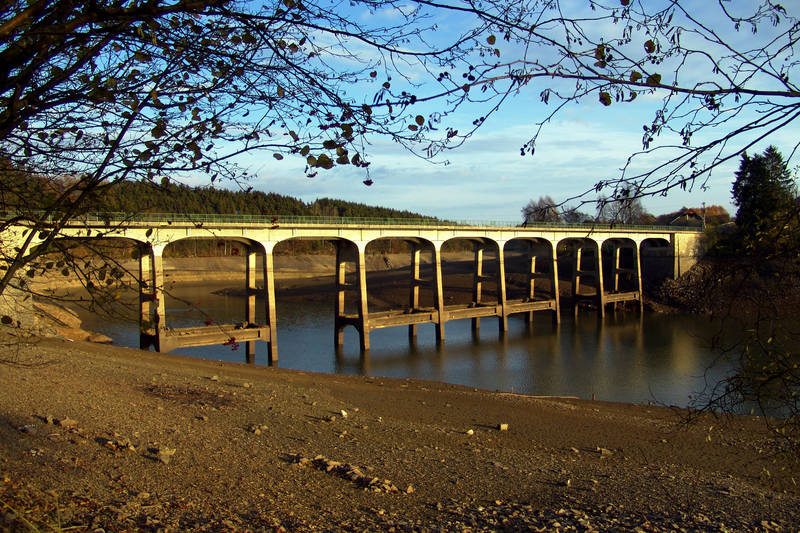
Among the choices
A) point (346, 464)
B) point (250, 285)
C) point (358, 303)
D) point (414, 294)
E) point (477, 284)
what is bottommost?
point (346, 464)

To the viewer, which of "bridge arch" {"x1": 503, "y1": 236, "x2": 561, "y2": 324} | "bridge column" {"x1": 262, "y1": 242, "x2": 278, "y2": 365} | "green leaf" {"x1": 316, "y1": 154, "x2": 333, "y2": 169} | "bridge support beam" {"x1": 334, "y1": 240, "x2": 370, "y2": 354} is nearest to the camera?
"green leaf" {"x1": 316, "y1": 154, "x2": 333, "y2": 169}

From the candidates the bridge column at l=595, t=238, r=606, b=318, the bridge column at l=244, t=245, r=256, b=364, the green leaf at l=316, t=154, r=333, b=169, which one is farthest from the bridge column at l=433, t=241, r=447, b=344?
the green leaf at l=316, t=154, r=333, b=169

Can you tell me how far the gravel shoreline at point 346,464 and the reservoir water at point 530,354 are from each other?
6830 millimetres

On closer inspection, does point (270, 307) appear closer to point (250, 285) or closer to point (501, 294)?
point (250, 285)

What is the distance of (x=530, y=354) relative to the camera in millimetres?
32406

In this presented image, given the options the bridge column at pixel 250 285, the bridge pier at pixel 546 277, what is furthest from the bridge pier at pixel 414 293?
the bridge column at pixel 250 285

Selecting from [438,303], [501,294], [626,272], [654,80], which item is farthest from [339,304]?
[654,80]

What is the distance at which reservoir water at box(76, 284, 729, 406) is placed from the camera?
78.2 ft

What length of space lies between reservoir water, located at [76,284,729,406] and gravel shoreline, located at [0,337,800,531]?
683 centimetres

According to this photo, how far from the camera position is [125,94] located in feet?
18.9

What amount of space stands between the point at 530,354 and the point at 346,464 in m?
24.8

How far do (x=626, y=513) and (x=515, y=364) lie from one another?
22.0 metres

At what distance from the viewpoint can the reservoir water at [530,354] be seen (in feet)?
78.2

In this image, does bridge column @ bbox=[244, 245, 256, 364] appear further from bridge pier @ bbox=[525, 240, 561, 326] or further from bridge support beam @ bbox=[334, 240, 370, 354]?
bridge pier @ bbox=[525, 240, 561, 326]
